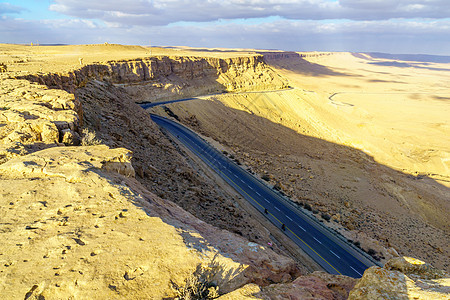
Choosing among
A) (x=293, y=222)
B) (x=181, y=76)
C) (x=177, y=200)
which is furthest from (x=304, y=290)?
(x=181, y=76)

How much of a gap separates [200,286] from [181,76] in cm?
5646

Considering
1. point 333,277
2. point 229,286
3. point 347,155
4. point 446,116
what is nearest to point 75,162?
point 229,286

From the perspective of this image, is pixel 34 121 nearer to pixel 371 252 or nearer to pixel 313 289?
pixel 313 289

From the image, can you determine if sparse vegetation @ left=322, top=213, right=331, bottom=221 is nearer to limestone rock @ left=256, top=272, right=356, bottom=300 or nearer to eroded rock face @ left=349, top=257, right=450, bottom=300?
limestone rock @ left=256, top=272, right=356, bottom=300

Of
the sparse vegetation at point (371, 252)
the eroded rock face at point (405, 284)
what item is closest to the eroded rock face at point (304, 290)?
the eroded rock face at point (405, 284)

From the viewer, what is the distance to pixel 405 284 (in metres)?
4.53

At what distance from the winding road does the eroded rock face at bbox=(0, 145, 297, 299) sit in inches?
503

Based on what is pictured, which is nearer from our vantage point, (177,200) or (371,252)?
(177,200)

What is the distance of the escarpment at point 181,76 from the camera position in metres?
43.4

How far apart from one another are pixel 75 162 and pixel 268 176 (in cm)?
2150

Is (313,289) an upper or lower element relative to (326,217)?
upper

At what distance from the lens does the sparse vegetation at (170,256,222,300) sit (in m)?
Answer: 4.53

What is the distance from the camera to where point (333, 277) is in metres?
6.28

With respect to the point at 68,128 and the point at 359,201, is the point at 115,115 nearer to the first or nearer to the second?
the point at 68,128
